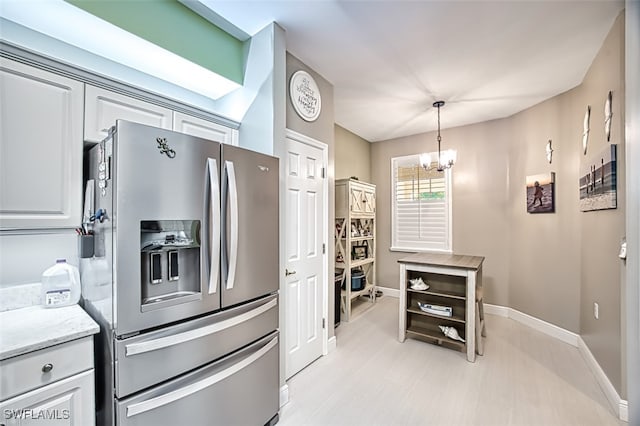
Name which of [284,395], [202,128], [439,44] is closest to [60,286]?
[202,128]

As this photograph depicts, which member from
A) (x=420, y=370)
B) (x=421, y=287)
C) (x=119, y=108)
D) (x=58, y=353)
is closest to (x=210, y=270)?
(x=58, y=353)

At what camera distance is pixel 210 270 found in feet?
4.57

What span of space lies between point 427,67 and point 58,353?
3.17 metres

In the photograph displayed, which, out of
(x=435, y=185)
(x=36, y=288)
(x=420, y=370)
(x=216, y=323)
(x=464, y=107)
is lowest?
(x=420, y=370)

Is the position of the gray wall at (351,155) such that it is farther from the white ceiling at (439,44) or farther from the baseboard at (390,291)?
the baseboard at (390,291)

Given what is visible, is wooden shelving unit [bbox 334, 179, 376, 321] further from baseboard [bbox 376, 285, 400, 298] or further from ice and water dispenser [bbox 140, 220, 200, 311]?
ice and water dispenser [bbox 140, 220, 200, 311]

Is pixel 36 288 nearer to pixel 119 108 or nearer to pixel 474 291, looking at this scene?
pixel 119 108

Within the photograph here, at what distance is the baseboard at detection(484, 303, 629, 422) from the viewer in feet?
6.18

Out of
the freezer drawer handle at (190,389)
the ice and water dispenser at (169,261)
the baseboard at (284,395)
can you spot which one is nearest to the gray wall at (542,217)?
the baseboard at (284,395)

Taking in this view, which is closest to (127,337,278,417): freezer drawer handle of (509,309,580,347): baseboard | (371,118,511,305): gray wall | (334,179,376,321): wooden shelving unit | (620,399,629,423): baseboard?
(334,179,376,321): wooden shelving unit

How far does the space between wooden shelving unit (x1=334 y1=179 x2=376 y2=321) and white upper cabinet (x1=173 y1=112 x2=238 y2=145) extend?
6.32ft

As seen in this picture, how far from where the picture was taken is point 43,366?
1031 millimetres

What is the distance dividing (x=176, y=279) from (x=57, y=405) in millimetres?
591

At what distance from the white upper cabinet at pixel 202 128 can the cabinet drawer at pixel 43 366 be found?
1303mm
